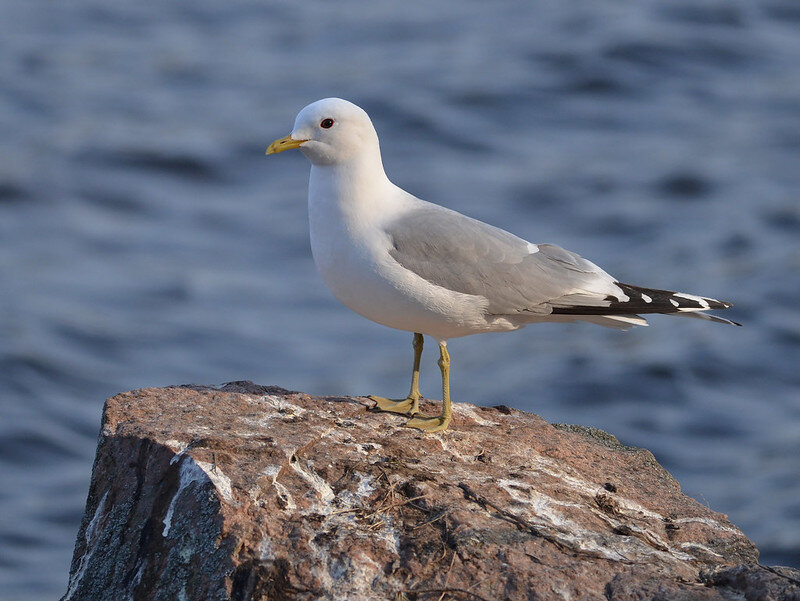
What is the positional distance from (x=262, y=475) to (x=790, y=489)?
31.9 ft

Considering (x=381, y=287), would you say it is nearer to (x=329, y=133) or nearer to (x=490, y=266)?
(x=490, y=266)

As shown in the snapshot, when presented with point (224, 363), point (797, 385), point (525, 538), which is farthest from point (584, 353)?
point (525, 538)

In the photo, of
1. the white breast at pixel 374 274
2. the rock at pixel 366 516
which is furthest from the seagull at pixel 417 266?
the rock at pixel 366 516

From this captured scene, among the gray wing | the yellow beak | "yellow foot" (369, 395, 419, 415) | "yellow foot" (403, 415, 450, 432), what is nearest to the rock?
"yellow foot" (403, 415, 450, 432)

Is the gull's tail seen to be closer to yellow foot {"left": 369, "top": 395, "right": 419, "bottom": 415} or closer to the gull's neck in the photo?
yellow foot {"left": 369, "top": 395, "right": 419, "bottom": 415}

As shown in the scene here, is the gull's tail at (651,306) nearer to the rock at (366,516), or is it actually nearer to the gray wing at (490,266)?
the gray wing at (490,266)

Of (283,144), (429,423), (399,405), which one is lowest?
(429,423)

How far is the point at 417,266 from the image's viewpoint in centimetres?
682

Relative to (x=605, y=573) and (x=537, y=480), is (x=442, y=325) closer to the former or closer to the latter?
(x=537, y=480)

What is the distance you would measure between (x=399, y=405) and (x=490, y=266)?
3.32 feet

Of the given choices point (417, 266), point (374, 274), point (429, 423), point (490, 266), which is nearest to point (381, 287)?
point (374, 274)

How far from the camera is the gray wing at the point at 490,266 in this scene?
6.90 metres

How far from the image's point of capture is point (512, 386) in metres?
15.4

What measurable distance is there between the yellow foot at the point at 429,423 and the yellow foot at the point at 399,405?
0.38ft
